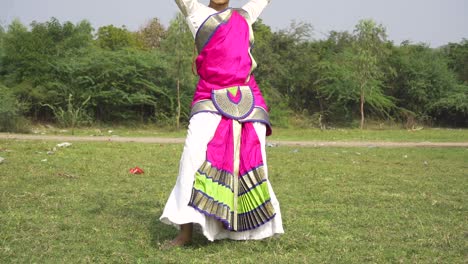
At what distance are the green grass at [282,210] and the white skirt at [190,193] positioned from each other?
0.36 ft

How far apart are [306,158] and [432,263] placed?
7.88m

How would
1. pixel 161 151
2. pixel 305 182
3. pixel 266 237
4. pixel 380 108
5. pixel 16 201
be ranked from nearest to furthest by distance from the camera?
1. pixel 266 237
2. pixel 16 201
3. pixel 305 182
4. pixel 161 151
5. pixel 380 108

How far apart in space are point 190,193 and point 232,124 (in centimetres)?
69

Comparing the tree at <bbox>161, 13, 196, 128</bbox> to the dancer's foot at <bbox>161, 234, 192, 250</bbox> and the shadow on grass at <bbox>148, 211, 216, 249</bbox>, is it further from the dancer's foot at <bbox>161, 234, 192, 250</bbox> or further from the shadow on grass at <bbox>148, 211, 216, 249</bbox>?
the dancer's foot at <bbox>161, 234, 192, 250</bbox>

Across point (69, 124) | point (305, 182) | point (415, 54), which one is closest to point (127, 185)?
point (305, 182)

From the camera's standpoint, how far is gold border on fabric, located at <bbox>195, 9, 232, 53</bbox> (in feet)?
15.4

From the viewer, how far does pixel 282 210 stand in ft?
20.2

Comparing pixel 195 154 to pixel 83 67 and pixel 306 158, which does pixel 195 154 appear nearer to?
pixel 306 158

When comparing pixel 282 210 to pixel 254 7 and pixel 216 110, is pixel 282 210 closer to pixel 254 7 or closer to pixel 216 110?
pixel 216 110

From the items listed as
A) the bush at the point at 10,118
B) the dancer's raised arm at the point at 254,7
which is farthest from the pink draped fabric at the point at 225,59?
the bush at the point at 10,118

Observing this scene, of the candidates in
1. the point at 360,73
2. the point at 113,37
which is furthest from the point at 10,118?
the point at 360,73

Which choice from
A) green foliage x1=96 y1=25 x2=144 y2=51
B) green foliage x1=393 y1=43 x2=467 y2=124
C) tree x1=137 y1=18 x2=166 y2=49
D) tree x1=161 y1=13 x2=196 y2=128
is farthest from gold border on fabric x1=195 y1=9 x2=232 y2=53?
tree x1=137 y1=18 x2=166 y2=49

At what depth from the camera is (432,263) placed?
4.13m

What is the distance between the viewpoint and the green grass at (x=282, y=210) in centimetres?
432
